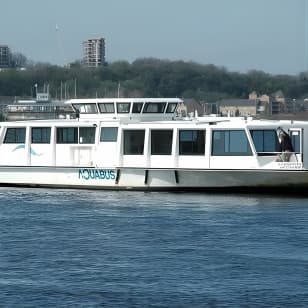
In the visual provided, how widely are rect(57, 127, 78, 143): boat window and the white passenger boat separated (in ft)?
0.13

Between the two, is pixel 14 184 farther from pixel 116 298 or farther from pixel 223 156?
pixel 116 298

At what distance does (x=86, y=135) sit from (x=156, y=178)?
357 cm

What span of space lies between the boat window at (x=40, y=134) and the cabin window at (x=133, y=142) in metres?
3.55

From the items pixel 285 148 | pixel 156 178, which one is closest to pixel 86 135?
pixel 156 178

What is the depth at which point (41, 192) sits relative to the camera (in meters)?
41.0

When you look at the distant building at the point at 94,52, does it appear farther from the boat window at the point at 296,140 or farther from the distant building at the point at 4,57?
the boat window at the point at 296,140

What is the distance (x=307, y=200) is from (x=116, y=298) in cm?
1666

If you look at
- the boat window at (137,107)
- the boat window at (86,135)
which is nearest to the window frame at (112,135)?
the boat window at (86,135)

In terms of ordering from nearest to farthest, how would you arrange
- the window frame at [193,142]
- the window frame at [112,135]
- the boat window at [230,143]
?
the boat window at [230,143]
the window frame at [193,142]
the window frame at [112,135]

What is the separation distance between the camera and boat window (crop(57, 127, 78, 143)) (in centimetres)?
4169

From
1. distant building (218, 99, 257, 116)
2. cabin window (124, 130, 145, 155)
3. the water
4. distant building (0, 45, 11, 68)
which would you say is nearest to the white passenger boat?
cabin window (124, 130, 145, 155)

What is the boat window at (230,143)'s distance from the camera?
38.7 metres

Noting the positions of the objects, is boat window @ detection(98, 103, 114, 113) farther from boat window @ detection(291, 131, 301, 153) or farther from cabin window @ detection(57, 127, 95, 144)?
boat window @ detection(291, 131, 301, 153)

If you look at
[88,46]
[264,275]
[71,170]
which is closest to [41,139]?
[71,170]
